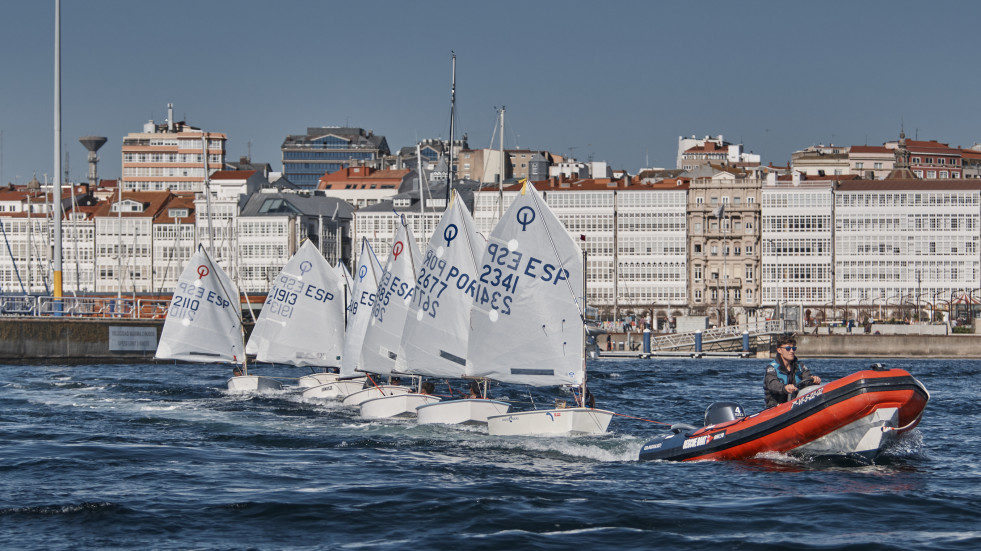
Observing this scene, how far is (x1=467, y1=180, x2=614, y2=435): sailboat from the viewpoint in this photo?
32812 mm

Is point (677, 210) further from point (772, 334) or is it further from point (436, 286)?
point (436, 286)

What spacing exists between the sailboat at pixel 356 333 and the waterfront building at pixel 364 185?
119929 mm

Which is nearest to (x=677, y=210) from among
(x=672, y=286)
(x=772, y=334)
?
(x=672, y=286)

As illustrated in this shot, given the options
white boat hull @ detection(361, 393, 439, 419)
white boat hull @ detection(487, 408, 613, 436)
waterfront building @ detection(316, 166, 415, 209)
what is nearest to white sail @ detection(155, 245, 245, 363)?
white boat hull @ detection(361, 393, 439, 419)

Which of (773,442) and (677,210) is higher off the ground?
(677,210)

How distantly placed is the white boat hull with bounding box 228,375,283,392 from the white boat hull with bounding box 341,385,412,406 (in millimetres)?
5252

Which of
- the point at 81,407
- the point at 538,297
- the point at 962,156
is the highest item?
the point at 962,156

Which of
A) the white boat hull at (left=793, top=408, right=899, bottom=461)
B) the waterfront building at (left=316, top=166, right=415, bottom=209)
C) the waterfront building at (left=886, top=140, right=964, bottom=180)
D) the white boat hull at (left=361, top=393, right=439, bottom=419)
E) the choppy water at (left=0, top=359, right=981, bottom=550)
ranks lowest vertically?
the choppy water at (left=0, top=359, right=981, bottom=550)

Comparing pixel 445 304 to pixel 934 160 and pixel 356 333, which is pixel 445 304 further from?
pixel 934 160

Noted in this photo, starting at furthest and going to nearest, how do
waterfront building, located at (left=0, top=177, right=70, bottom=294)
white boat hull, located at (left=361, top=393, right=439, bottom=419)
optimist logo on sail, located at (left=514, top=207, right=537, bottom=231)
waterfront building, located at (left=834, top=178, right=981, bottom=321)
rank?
1. waterfront building, located at (left=0, top=177, right=70, bottom=294)
2. waterfront building, located at (left=834, top=178, right=981, bottom=321)
3. white boat hull, located at (left=361, top=393, right=439, bottom=419)
4. optimist logo on sail, located at (left=514, top=207, right=537, bottom=231)

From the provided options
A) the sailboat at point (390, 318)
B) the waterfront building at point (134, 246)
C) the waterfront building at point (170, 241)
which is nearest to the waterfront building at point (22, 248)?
the waterfront building at point (134, 246)

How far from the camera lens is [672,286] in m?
141

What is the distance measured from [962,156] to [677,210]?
251ft

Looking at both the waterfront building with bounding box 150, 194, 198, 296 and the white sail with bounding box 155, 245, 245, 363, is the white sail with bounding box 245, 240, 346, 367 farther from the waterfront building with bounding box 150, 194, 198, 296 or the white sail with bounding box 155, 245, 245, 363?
the waterfront building with bounding box 150, 194, 198, 296
